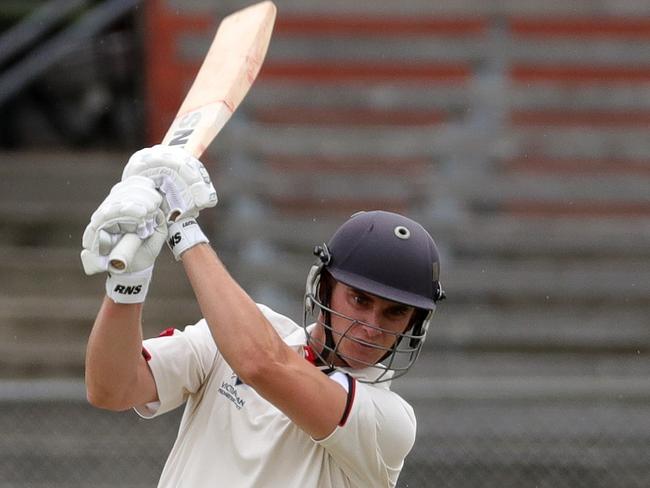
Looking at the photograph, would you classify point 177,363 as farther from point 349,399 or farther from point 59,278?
point 59,278

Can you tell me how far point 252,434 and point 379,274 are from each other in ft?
1.40

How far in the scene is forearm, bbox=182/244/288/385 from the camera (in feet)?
7.98

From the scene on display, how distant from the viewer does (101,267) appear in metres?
2.38

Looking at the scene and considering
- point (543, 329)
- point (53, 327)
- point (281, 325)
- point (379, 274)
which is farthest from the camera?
point (53, 327)

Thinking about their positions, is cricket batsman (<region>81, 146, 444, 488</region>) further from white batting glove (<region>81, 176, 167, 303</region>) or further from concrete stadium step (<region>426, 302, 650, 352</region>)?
concrete stadium step (<region>426, 302, 650, 352</region>)

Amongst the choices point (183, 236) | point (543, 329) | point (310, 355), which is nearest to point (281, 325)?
point (310, 355)

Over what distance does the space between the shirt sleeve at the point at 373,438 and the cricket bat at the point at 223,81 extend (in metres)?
0.65

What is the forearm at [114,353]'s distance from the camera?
2504 millimetres

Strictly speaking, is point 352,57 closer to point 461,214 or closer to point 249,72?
point 461,214

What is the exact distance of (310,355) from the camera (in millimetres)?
2789

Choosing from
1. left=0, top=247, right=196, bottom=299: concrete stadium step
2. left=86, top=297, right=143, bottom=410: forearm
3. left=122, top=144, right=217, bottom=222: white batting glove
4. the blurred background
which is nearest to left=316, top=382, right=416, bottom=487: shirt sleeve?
left=86, top=297, right=143, bottom=410: forearm

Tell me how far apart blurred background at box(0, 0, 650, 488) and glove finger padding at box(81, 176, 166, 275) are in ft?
14.0

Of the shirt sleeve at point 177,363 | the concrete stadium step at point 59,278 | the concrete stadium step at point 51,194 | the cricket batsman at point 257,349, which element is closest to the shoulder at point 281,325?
the cricket batsman at point 257,349

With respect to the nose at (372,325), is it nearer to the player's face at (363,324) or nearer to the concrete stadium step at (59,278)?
the player's face at (363,324)
